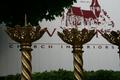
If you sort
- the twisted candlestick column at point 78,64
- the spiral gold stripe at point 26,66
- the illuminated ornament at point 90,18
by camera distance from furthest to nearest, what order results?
1. the illuminated ornament at point 90,18
2. the twisted candlestick column at point 78,64
3. the spiral gold stripe at point 26,66

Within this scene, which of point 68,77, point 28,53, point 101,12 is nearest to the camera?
point 28,53

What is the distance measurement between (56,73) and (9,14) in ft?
6.02

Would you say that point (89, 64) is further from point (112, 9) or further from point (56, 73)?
point (56, 73)

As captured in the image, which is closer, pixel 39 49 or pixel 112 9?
pixel 39 49

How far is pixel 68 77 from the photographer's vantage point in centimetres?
1256

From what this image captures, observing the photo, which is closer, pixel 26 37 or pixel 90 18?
pixel 26 37

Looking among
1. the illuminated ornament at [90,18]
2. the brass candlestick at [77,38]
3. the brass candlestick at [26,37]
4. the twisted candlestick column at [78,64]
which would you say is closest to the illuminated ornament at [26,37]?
the brass candlestick at [26,37]

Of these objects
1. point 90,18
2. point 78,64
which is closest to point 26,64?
point 78,64

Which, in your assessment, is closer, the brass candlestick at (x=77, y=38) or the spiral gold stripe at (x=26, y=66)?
the spiral gold stripe at (x=26, y=66)

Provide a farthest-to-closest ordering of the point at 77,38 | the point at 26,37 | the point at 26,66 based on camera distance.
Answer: the point at 77,38 < the point at 26,37 < the point at 26,66

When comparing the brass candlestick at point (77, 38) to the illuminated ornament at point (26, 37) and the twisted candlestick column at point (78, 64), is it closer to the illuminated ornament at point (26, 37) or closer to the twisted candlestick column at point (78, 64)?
the twisted candlestick column at point (78, 64)

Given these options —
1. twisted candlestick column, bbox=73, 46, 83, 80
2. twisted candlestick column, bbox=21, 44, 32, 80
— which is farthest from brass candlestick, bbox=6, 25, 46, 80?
twisted candlestick column, bbox=73, 46, 83, 80

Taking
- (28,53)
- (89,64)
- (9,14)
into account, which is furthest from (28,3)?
(28,53)

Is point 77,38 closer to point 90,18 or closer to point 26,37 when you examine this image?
point 26,37
